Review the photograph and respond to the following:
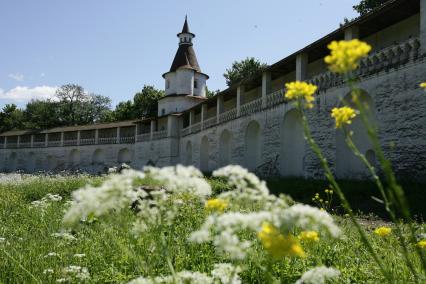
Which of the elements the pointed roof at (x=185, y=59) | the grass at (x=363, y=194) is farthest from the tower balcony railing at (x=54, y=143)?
the grass at (x=363, y=194)

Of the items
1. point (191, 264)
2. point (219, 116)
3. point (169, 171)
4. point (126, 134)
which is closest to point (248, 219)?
point (169, 171)

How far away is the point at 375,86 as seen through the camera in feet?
47.3

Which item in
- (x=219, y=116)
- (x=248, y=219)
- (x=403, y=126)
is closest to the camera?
(x=248, y=219)

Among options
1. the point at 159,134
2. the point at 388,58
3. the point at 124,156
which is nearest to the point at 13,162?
the point at 124,156

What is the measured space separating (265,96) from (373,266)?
1800 centimetres

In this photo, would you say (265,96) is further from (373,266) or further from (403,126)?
(373,266)

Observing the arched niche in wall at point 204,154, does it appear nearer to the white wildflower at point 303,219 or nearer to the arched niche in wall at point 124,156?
the arched niche in wall at point 124,156

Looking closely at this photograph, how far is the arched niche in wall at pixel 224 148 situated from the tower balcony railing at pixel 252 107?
399 centimetres

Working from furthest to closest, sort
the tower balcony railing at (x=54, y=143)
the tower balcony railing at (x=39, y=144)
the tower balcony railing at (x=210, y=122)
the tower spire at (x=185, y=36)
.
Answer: the tower balcony railing at (x=39, y=144) < the tower balcony railing at (x=54, y=143) < the tower spire at (x=185, y=36) < the tower balcony railing at (x=210, y=122)

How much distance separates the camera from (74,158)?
4878cm

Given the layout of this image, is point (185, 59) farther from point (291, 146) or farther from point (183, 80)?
point (291, 146)

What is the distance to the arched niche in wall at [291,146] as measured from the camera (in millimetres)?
20156

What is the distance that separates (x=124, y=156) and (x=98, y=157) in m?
3.77

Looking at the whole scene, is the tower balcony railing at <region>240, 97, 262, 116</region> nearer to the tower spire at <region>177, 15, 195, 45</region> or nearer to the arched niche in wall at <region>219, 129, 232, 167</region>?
the arched niche in wall at <region>219, 129, 232, 167</region>
